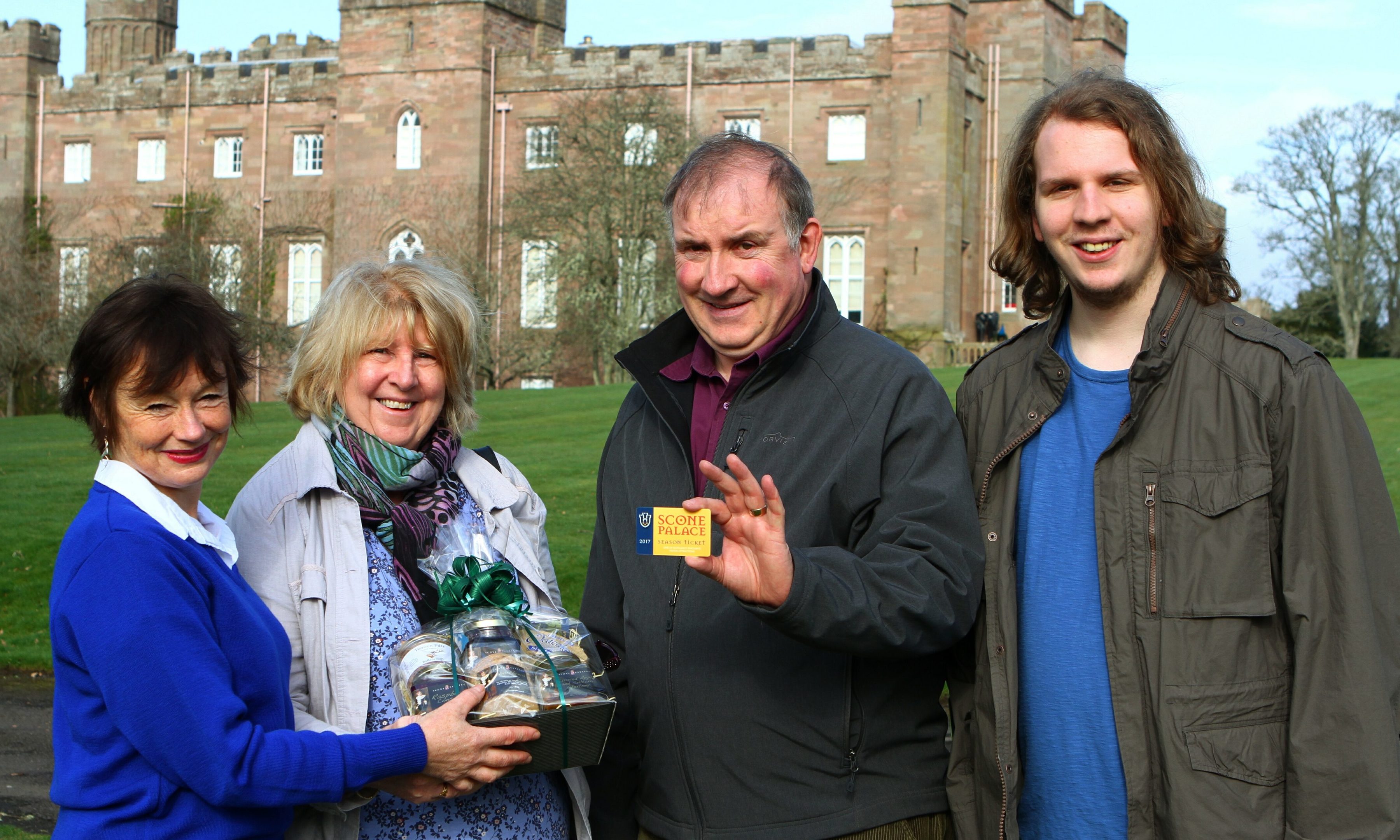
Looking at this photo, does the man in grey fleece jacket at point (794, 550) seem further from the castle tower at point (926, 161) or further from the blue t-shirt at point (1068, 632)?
the castle tower at point (926, 161)

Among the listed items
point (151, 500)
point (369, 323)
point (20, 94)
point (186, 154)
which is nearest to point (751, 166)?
point (369, 323)

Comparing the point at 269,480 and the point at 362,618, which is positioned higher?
the point at 269,480

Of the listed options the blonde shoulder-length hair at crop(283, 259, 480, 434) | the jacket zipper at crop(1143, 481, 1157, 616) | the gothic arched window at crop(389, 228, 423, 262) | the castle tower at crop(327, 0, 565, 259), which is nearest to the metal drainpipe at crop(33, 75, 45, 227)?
the castle tower at crop(327, 0, 565, 259)

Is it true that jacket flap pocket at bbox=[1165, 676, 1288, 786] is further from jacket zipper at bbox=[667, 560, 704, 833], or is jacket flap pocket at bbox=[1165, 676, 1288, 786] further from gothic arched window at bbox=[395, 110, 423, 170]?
gothic arched window at bbox=[395, 110, 423, 170]

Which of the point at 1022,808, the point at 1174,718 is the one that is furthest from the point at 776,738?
the point at 1174,718

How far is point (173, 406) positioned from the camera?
274 centimetres

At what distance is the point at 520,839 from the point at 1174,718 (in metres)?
1.50

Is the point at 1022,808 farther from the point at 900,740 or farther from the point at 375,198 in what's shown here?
the point at 375,198

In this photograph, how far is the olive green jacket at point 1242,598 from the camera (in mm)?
2641

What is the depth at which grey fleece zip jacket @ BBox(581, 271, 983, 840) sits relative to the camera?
115 inches

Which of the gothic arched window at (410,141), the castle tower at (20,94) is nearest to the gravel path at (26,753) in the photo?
the gothic arched window at (410,141)

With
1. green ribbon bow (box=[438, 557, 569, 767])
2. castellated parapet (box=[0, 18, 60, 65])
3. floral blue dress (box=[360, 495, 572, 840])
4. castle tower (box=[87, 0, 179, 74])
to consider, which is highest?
castle tower (box=[87, 0, 179, 74])

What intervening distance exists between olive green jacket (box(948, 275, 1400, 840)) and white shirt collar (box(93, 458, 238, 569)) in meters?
1.77

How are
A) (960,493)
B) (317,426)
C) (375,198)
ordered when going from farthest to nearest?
(375,198)
(317,426)
(960,493)
